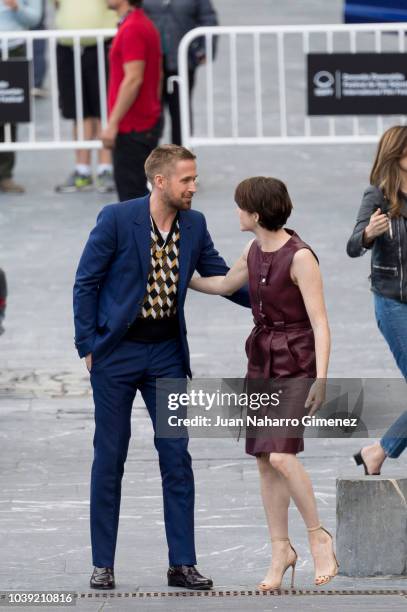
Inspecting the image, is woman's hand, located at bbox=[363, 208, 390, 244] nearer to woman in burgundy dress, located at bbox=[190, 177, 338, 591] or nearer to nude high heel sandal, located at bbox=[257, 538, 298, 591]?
woman in burgundy dress, located at bbox=[190, 177, 338, 591]

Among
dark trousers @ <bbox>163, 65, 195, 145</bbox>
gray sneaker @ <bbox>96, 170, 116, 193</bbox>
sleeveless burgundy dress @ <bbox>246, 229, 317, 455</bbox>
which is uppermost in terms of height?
sleeveless burgundy dress @ <bbox>246, 229, 317, 455</bbox>

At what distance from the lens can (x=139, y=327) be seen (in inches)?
262

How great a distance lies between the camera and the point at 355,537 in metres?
6.78

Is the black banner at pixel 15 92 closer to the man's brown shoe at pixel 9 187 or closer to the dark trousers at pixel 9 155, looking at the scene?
the dark trousers at pixel 9 155

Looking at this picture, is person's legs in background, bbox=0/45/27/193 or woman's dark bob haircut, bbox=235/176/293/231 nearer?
woman's dark bob haircut, bbox=235/176/293/231

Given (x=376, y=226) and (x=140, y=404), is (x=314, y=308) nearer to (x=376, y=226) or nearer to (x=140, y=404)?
(x=376, y=226)

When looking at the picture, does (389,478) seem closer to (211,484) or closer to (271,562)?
(271,562)

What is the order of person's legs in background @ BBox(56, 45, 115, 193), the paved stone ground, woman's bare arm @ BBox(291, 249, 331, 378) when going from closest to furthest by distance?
woman's bare arm @ BBox(291, 249, 331, 378)
the paved stone ground
person's legs in background @ BBox(56, 45, 115, 193)

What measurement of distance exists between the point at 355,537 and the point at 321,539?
21cm

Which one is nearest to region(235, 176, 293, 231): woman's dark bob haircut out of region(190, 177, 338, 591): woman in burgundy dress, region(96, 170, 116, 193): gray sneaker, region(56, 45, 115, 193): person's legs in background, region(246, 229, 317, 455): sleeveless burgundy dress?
region(190, 177, 338, 591): woman in burgundy dress

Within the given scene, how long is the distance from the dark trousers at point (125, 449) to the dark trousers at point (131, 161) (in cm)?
525

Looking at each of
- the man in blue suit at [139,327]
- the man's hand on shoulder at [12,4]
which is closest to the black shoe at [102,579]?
the man in blue suit at [139,327]

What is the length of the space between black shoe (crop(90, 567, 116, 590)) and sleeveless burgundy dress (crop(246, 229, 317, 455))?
77 cm

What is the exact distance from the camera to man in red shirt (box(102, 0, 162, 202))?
11.8 metres
